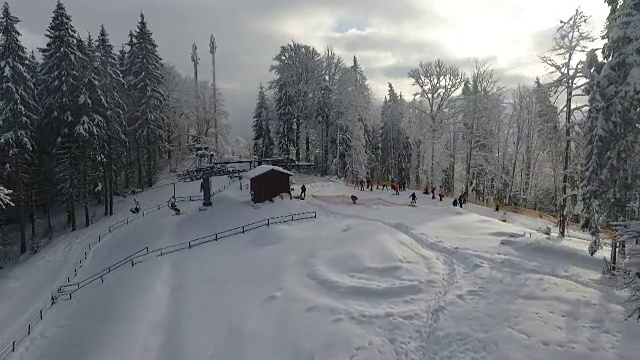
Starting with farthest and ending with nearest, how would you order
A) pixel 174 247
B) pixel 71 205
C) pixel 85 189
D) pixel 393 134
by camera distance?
pixel 393 134
pixel 85 189
pixel 71 205
pixel 174 247

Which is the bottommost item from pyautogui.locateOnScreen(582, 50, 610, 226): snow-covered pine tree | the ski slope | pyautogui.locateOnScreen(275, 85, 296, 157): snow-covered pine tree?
the ski slope

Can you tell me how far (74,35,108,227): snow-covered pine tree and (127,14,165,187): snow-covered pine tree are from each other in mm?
7367

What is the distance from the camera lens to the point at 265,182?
34062 millimetres

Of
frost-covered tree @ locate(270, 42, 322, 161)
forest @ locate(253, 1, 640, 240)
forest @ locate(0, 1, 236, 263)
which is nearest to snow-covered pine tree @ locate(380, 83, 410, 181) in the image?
forest @ locate(253, 1, 640, 240)

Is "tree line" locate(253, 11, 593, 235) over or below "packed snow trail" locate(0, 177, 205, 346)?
over

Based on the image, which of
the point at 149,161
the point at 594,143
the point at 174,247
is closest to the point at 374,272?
the point at 594,143

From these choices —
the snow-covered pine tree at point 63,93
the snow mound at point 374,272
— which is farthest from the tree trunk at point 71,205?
the snow mound at point 374,272

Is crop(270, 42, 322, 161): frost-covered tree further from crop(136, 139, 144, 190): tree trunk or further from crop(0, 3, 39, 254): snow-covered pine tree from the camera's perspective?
crop(0, 3, 39, 254): snow-covered pine tree

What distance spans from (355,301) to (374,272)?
286cm

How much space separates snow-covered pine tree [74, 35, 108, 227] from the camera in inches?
1423

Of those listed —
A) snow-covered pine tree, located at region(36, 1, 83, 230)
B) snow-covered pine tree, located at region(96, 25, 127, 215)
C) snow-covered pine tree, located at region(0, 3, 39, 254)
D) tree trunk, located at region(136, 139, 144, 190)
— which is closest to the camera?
snow-covered pine tree, located at region(0, 3, 39, 254)

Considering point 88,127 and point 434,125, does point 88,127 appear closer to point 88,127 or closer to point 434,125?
point 88,127

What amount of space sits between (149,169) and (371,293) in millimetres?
36552

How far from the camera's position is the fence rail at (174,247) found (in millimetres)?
25275
